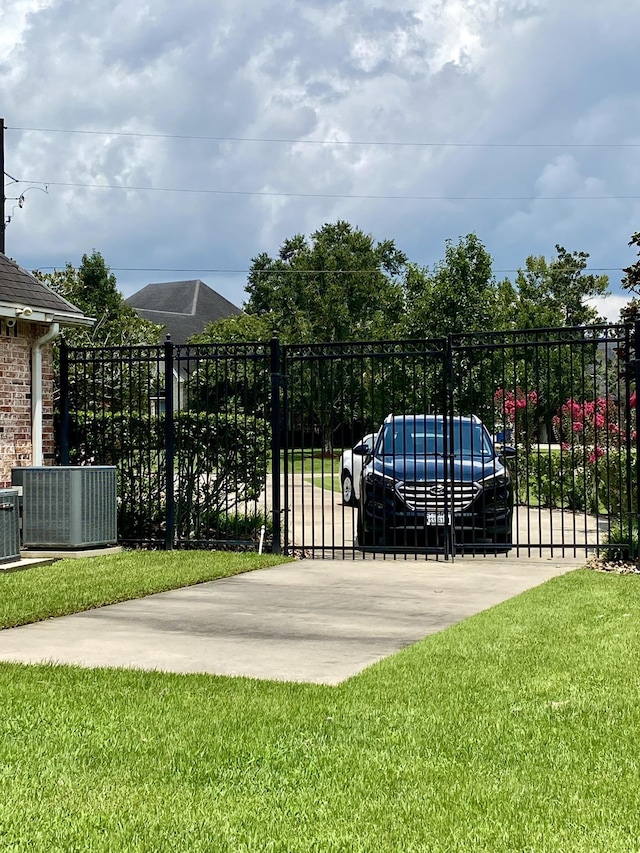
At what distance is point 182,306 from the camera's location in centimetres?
5444

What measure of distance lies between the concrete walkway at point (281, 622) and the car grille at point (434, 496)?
38.1 inches

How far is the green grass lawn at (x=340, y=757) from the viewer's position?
363cm

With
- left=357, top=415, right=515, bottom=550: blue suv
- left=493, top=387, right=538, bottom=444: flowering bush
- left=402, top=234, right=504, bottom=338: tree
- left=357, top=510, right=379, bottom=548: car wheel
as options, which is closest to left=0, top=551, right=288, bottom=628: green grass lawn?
left=357, top=510, right=379, bottom=548: car wheel

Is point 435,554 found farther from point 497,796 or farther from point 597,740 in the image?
point 497,796

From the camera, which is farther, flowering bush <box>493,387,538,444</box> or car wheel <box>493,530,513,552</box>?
car wheel <box>493,530,513,552</box>

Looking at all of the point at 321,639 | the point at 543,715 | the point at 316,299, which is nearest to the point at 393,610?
the point at 321,639

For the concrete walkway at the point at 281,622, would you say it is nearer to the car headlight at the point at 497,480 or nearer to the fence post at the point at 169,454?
the car headlight at the point at 497,480

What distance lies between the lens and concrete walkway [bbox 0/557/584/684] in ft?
21.1

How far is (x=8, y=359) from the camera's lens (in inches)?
479

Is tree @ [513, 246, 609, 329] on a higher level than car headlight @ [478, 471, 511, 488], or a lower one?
higher

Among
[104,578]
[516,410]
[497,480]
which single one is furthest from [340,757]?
[497,480]

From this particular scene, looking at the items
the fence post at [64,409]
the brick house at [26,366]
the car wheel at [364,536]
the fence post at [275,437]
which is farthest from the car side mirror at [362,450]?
the brick house at [26,366]

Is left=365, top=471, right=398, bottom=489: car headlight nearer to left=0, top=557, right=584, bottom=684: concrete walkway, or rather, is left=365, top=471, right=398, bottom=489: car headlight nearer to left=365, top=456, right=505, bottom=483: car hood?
left=365, top=456, right=505, bottom=483: car hood

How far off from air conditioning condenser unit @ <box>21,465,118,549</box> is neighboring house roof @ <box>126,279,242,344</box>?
3836cm
